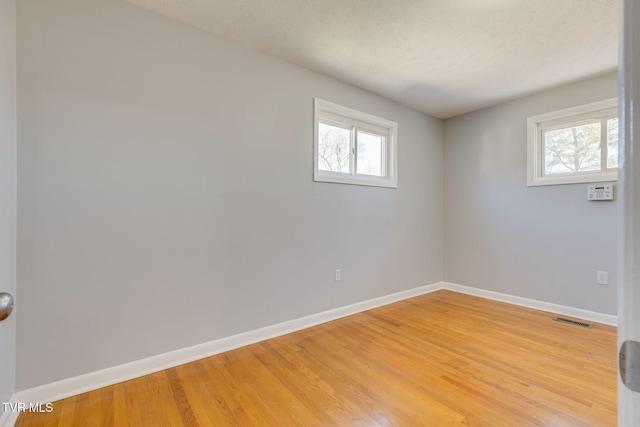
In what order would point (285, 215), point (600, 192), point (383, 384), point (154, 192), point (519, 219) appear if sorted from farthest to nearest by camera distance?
point (519, 219)
point (600, 192)
point (285, 215)
point (154, 192)
point (383, 384)

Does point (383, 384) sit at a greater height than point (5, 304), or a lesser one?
lesser

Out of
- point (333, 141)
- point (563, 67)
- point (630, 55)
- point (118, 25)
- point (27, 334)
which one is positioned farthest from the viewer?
point (333, 141)

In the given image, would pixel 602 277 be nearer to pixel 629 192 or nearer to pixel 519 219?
pixel 519 219

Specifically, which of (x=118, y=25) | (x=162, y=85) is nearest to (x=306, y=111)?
(x=162, y=85)

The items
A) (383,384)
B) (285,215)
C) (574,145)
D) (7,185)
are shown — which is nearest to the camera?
(7,185)

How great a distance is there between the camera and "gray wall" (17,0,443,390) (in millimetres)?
1561

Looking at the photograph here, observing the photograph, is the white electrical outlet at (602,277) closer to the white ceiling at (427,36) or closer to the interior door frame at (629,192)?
the white ceiling at (427,36)

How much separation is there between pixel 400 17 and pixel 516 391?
251cm

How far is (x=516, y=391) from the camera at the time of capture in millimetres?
1632

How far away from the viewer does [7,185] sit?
1368 mm

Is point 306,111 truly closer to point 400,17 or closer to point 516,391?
point 400,17

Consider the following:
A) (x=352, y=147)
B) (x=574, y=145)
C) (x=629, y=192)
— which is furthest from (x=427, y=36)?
(x=629, y=192)

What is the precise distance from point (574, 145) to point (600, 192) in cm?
58

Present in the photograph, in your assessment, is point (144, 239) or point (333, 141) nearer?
point (144, 239)
